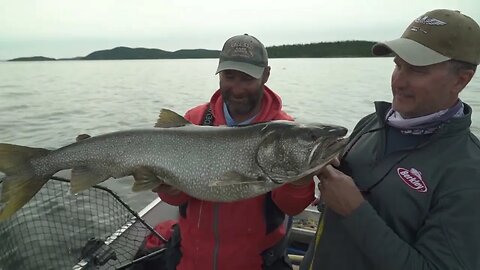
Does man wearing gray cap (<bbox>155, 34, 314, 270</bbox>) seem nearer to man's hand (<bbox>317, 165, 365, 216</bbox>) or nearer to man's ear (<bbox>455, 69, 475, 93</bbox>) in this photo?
man's hand (<bbox>317, 165, 365, 216</bbox>)

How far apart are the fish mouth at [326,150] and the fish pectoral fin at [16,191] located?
2.22 meters

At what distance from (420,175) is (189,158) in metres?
1.61

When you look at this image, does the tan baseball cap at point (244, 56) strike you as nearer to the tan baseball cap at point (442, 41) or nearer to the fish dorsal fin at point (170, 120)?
the fish dorsal fin at point (170, 120)

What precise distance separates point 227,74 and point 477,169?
1.99m

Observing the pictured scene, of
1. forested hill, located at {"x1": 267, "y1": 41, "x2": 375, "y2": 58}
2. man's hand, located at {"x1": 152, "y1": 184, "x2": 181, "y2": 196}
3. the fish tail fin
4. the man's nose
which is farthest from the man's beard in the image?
forested hill, located at {"x1": 267, "y1": 41, "x2": 375, "y2": 58}

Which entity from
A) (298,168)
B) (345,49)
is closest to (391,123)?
(298,168)

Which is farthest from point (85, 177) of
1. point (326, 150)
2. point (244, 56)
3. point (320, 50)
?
point (320, 50)

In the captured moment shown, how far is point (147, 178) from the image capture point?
3.08 metres

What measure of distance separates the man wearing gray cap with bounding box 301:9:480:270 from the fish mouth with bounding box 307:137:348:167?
91 mm

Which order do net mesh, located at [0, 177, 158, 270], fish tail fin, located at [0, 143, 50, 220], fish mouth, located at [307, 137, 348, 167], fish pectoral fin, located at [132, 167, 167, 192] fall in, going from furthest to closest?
net mesh, located at [0, 177, 158, 270], fish tail fin, located at [0, 143, 50, 220], fish pectoral fin, located at [132, 167, 167, 192], fish mouth, located at [307, 137, 348, 167]

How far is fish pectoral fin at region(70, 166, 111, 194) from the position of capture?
3.22 m

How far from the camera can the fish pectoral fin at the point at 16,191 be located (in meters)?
3.12

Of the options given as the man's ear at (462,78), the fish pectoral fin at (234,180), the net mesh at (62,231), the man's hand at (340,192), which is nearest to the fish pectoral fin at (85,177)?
the fish pectoral fin at (234,180)

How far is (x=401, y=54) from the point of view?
88.7 inches
